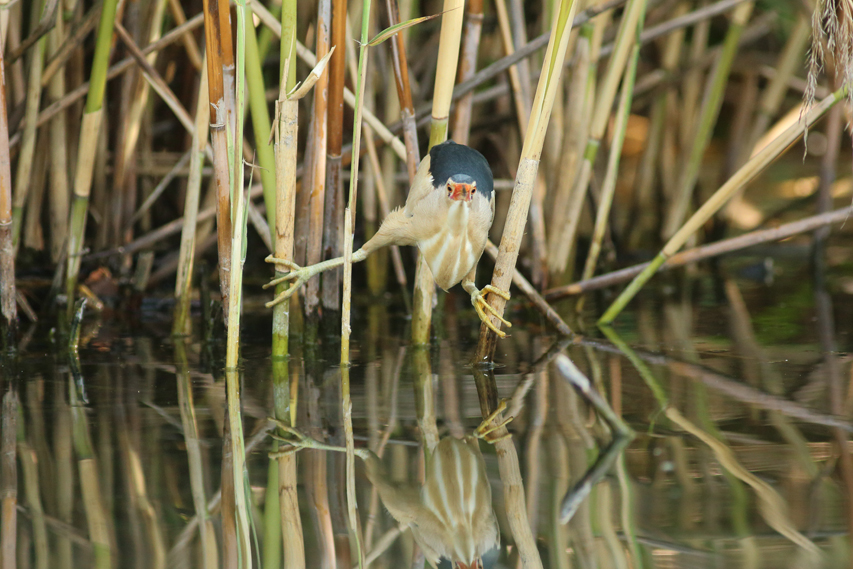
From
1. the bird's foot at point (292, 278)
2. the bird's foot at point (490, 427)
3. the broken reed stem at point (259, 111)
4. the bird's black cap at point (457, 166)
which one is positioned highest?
the broken reed stem at point (259, 111)

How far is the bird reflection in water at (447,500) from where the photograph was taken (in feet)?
4.27

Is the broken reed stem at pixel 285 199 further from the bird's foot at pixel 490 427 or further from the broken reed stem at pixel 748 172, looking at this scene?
the broken reed stem at pixel 748 172

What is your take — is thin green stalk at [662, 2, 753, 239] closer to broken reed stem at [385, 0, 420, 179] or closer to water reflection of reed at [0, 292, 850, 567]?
water reflection of reed at [0, 292, 850, 567]

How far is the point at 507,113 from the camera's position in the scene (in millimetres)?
3771

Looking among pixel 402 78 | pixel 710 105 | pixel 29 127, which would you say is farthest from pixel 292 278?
pixel 710 105

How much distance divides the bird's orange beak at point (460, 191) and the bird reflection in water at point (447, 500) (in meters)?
0.55

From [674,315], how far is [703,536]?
1.83 metres

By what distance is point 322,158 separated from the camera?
7.55ft

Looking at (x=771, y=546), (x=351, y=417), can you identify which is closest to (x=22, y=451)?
(x=351, y=417)

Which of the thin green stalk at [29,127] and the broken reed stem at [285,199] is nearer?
the broken reed stem at [285,199]

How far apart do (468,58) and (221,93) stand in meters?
0.84

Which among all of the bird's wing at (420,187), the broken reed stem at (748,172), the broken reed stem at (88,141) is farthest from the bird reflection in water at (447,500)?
the broken reed stem at (88,141)

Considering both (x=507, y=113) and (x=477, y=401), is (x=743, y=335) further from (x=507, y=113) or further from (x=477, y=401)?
(x=507, y=113)

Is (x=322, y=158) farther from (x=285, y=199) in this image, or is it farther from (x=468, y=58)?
(x=468, y=58)
